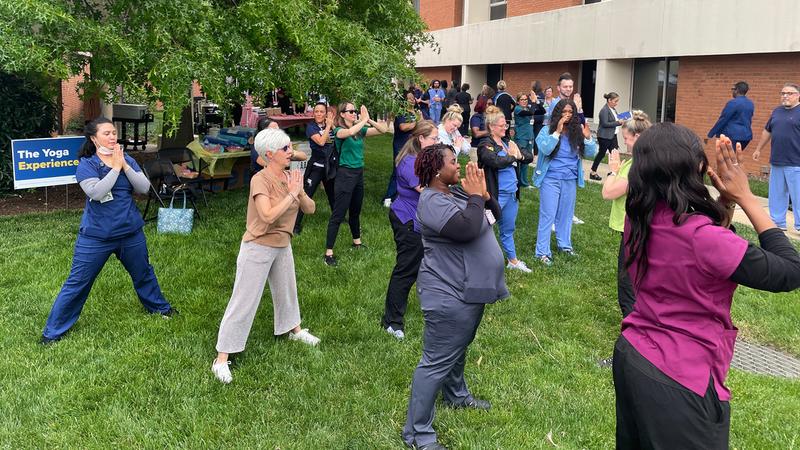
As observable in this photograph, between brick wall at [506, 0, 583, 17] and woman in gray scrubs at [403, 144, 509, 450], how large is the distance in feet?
53.9

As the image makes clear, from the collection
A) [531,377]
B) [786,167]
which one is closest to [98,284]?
[531,377]

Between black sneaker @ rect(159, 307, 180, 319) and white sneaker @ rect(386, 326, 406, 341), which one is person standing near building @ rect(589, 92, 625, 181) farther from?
black sneaker @ rect(159, 307, 180, 319)

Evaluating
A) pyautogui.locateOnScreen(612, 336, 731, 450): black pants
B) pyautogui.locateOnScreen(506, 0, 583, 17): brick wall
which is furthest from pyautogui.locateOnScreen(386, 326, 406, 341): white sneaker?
pyautogui.locateOnScreen(506, 0, 583, 17): brick wall

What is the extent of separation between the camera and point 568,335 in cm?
536

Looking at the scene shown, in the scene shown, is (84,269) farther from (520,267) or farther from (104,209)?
(520,267)

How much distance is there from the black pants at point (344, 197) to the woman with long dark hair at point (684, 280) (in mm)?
5113

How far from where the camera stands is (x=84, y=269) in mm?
4875

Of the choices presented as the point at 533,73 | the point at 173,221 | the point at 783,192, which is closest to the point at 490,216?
the point at 173,221

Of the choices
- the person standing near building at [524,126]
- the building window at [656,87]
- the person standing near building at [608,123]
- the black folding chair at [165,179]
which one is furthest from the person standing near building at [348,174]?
the building window at [656,87]

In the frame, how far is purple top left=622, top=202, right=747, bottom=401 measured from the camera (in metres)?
2.15

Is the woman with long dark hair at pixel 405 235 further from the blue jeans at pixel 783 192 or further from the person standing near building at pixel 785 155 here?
the blue jeans at pixel 783 192

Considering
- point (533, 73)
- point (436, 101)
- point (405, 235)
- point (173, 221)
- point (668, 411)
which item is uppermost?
point (533, 73)

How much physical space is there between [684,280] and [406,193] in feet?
10.4

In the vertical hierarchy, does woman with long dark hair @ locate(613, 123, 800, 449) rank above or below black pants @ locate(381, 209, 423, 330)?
above
